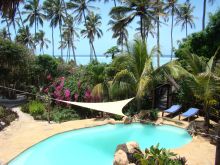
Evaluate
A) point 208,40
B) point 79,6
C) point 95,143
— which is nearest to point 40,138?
point 95,143

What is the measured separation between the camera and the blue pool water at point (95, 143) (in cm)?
903

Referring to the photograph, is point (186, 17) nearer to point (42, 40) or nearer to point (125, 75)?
point (42, 40)

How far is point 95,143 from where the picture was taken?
1095 cm

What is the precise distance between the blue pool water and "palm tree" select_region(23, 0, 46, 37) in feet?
106

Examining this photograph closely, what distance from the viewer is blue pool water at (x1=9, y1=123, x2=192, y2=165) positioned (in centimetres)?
903

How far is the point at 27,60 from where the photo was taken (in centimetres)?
1875

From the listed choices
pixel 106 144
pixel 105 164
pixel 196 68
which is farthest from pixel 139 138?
pixel 196 68

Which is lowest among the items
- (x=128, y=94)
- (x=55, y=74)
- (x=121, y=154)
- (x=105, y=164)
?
(x=105, y=164)

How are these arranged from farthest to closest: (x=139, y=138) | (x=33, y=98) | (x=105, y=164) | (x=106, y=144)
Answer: (x=33, y=98) < (x=139, y=138) < (x=106, y=144) < (x=105, y=164)

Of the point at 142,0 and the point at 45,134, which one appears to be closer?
the point at 45,134

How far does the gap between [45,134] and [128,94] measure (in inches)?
222

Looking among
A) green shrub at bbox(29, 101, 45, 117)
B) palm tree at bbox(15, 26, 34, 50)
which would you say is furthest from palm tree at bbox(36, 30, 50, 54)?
green shrub at bbox(29, 101, 45, 117)

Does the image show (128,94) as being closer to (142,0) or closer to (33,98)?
(33,98)

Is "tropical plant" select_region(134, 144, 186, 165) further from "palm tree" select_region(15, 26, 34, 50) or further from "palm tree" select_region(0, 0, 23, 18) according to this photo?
"palm tree" select_region(15, 26, 34, 50)
